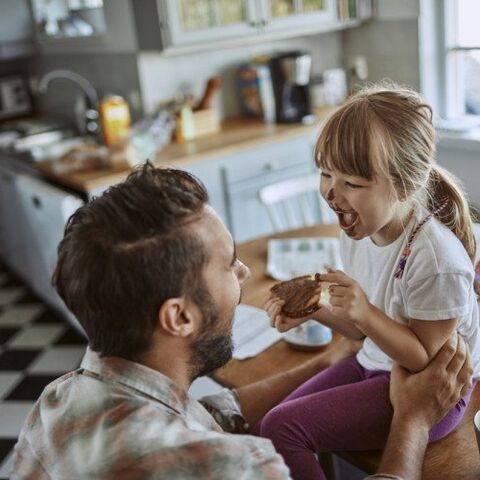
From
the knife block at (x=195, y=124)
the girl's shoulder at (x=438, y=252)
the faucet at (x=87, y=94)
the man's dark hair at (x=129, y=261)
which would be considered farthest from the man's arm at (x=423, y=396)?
the faucet at (x=87, y=94)

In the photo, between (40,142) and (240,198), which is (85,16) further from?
(240,198)

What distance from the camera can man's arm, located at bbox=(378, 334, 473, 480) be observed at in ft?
3.50

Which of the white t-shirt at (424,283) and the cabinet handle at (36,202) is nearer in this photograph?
the white t-shirt at (424,283)

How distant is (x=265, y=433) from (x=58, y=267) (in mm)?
546

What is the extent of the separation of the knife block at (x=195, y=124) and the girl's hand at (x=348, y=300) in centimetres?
225

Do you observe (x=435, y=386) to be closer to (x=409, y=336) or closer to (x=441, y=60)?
(x=409, y=336)

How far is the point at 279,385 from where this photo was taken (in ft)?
4.38

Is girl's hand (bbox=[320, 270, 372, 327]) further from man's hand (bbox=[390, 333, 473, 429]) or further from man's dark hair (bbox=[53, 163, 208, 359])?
man's dark hair (bbox=[53, 163, 208, 359])

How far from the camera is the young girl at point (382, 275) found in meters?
1.14

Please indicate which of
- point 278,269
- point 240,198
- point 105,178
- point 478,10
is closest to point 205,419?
point 278,269

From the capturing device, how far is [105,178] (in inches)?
107

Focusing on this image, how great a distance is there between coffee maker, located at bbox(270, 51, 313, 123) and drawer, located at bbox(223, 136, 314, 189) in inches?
7.1

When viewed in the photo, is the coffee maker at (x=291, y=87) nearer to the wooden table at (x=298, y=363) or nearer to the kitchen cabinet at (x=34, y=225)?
the kitchen cabinet at (x=34, y=225)

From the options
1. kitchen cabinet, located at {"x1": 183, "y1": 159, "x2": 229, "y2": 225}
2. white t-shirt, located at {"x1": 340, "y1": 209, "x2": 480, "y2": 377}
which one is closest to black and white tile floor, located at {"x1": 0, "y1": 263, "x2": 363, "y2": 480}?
kitchen cabinet, located at {"x1": 183, "y1": 159, "x2": 229, "y2": 225}
